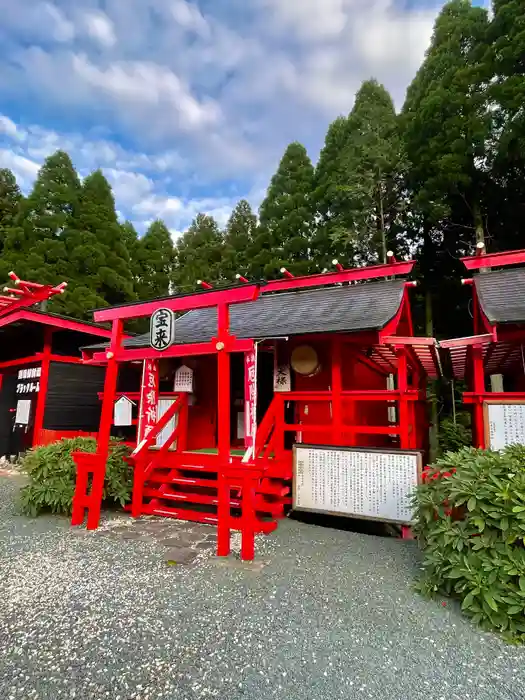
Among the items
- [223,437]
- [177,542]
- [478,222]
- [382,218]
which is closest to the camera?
[223,437]

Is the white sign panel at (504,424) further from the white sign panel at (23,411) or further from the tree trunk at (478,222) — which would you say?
the tree trunk at (478,222)

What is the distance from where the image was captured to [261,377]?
27.3ft

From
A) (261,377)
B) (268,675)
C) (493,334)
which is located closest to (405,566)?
(268,675)

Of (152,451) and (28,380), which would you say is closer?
(152,451)

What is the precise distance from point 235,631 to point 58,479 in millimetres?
3779

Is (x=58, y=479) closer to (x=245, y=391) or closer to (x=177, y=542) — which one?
(x=177, y=542)

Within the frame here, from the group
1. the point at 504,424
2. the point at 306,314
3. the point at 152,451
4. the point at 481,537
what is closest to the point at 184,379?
the point at 152,451

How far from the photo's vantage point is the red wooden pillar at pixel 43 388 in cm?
930

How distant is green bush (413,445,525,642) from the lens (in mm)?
2729

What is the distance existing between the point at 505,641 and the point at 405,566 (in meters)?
1.30

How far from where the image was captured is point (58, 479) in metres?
5.47

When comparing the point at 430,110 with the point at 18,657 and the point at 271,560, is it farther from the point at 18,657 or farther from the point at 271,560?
the point at 18,657

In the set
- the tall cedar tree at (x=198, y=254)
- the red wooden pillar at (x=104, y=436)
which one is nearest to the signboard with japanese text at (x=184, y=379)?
the red wooden pillar at (x=104, y=436)

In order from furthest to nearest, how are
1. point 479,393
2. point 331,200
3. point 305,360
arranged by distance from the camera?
1. point 331,200
2. point 305,360
3. point 479,393
